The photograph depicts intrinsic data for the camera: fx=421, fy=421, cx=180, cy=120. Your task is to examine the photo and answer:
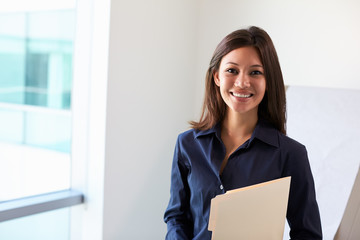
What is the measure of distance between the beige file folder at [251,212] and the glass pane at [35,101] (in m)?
1.38

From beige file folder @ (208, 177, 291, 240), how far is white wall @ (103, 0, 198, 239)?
1.26 m

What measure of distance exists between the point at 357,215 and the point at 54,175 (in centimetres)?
151

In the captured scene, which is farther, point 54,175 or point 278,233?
point 54,175

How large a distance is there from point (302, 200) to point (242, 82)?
1.18 feet

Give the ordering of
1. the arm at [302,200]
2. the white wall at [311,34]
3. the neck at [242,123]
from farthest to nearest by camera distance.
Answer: the white wall at [311,34] → the neck at [242,123] → the arm at [302,200]

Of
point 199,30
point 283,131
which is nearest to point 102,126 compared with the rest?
point 199,30

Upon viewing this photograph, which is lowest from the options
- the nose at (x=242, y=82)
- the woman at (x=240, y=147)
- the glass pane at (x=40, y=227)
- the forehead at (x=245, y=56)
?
the glass pane at (x=40, y=227)

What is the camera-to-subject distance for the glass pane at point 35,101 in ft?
6.63

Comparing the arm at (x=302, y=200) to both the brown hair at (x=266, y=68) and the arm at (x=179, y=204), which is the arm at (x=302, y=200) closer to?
the brown hair at (x=266, y=68)

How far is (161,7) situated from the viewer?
8.02 ft

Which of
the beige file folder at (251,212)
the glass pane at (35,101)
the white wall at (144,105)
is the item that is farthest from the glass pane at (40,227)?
the beige file folder at (251,212)

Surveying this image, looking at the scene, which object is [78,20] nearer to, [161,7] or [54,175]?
[161,7]

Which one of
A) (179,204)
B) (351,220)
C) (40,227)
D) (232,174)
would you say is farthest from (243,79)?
(40,227)

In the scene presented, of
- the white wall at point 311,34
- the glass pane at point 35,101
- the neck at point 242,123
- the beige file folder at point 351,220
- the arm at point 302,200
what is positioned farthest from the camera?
the white wall at point 311,34
